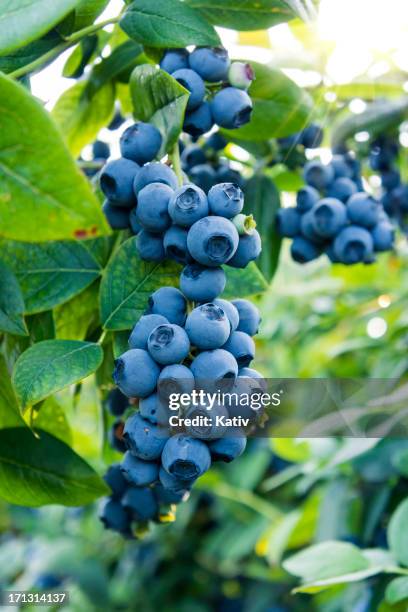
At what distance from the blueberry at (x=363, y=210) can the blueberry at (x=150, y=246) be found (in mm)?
539

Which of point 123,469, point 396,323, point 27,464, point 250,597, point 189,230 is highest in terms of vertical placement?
point 189,230

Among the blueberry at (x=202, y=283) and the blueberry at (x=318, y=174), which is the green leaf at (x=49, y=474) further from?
the blueberry at (x=318, y=174)

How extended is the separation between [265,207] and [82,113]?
351mm

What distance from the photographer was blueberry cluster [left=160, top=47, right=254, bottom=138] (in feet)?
3.17

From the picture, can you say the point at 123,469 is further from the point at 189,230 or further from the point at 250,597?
the point at 250,597

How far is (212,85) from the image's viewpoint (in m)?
1.00

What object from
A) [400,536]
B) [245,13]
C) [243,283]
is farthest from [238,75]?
[400,536]

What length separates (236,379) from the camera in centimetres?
75

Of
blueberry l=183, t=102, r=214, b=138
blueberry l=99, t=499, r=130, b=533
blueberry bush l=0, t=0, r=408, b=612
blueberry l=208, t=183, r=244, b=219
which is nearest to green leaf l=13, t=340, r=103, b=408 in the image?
blueberry bush l=0, t=0, r=408, b=612

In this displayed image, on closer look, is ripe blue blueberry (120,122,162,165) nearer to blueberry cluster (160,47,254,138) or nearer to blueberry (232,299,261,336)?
blueberry cluster (160,47,254,138)

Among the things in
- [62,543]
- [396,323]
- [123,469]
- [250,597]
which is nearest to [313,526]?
[396,323]

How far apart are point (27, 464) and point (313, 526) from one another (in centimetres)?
109

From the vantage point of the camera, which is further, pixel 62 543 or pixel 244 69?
pixel 62 543

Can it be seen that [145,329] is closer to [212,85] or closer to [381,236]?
[212,85]
